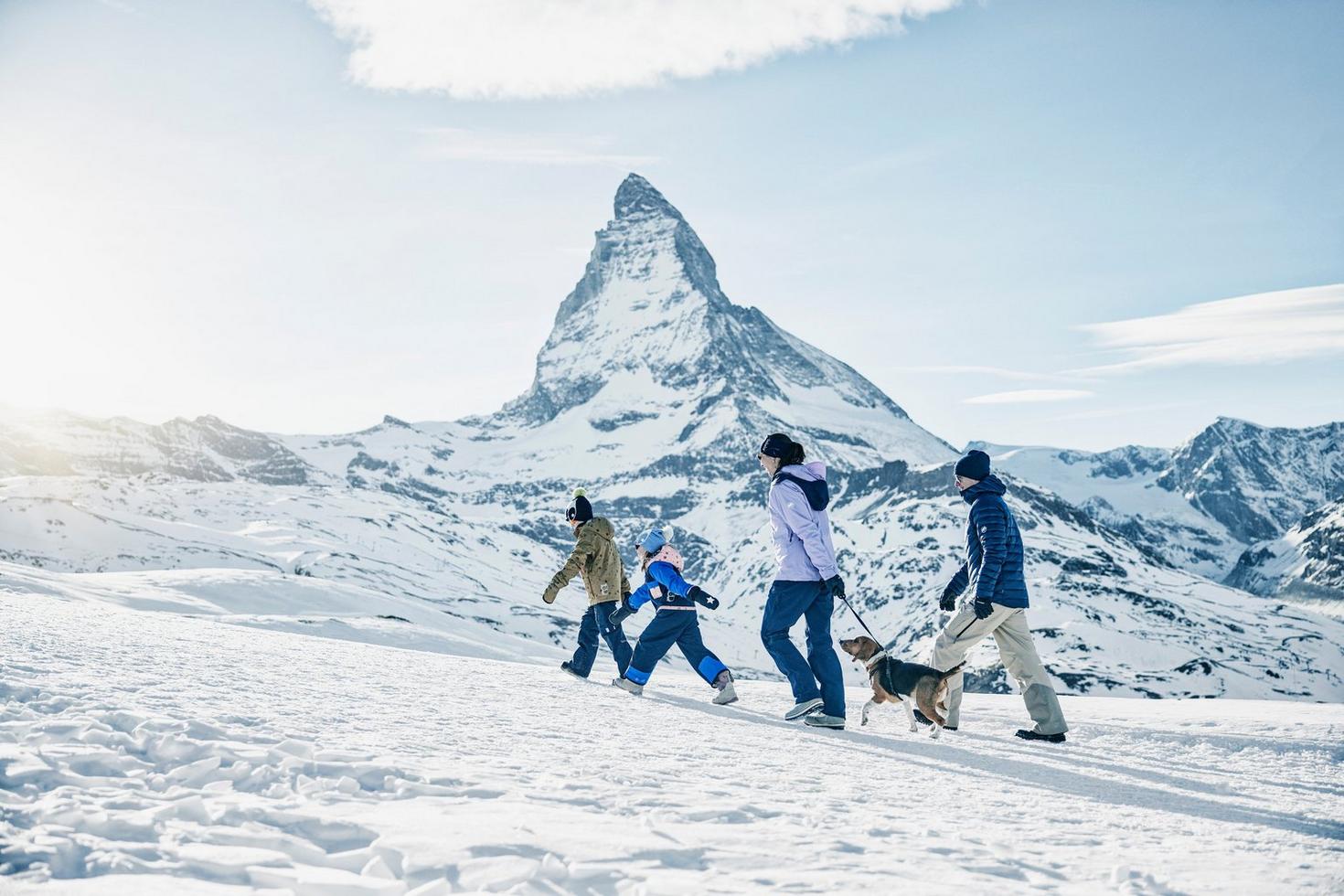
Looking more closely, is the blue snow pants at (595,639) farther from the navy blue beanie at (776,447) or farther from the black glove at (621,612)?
the navy blue beanie at (776,447)

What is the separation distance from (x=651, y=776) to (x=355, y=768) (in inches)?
66.0

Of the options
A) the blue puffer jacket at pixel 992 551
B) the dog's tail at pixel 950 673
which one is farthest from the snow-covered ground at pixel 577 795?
the blue puffer jacket at pixel 992 551

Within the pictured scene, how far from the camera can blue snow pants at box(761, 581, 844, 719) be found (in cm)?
891

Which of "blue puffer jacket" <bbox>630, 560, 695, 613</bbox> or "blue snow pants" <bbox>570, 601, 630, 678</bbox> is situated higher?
"blue puffer jacket" <bbox>630, 560, 695, 613</bbox>

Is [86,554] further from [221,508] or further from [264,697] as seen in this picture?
[264,697]

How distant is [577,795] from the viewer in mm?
4906

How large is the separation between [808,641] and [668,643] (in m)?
2.13

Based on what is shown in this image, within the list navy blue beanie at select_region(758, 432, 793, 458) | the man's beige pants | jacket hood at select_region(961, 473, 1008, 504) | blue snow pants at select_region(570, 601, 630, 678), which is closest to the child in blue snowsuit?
blue snow pants at select_region(570, 601, 630, 678)

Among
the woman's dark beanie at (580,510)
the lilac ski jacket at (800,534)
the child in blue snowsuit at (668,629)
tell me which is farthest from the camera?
the woman's dark beanie at (580,510)

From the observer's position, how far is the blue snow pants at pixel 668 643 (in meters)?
10.5

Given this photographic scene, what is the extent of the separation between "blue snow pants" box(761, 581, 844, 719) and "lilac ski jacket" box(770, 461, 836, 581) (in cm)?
13

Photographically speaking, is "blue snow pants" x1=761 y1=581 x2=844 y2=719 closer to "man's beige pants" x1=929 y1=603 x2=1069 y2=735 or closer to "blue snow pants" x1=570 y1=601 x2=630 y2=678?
"man's beige pants" x1=929 y1=603 x2=1069 y2=735

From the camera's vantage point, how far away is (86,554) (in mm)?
87562

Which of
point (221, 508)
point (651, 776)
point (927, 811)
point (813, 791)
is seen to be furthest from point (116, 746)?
point (221, 508)
